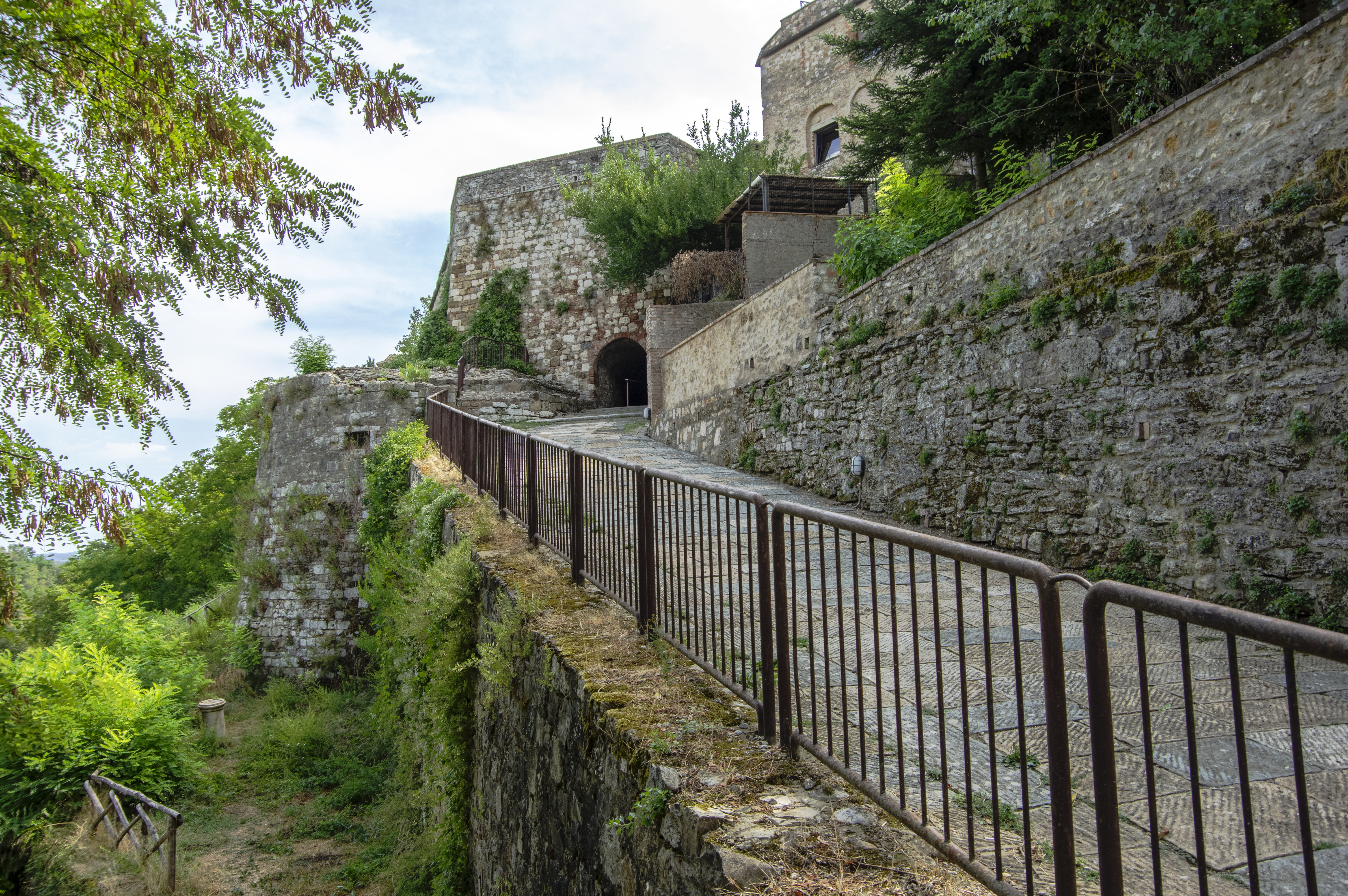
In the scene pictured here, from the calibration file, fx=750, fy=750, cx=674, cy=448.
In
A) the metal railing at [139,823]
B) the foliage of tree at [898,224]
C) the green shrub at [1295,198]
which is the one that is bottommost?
the metal railing at [139,823]

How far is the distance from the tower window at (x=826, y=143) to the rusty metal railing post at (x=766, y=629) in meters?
22.1

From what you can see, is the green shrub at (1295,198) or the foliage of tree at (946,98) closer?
→ the green shrub at (1295,198)

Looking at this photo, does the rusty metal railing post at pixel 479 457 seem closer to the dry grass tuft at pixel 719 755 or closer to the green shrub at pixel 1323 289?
the dry grass tuft at pixel 719 755

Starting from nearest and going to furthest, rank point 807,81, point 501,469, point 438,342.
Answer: point 501,469 → point 807,81 → point 438,342

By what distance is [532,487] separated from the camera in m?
5.79

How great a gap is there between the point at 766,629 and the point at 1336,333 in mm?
3300

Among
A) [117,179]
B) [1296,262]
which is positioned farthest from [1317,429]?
[117,179]

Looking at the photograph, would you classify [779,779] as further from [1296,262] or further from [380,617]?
[380,617]

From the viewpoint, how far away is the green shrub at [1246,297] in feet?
13.2

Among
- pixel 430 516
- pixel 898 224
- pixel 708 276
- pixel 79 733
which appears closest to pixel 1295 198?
pixel 898 224

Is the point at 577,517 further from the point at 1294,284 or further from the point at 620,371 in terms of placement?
the point at 620,371

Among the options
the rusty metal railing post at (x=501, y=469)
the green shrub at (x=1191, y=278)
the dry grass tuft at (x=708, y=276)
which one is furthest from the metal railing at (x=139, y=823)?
the dry grass tuft at (x=708, y=276)

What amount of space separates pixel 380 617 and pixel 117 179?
6.11m

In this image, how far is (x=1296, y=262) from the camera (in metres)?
3.84
